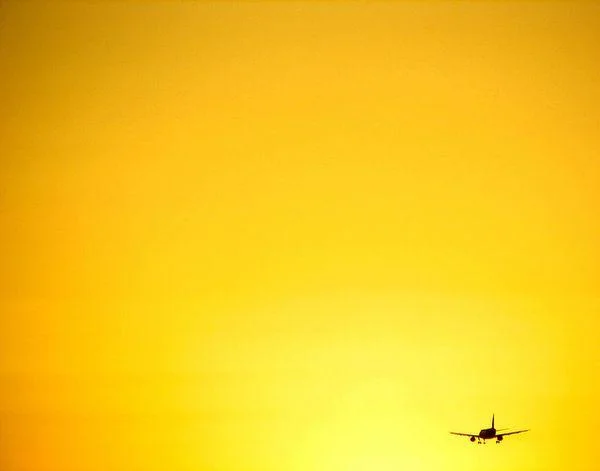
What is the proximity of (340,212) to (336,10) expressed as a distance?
86 cm

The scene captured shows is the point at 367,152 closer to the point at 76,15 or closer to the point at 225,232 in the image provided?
the point at 225,232

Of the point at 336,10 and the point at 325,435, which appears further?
the point at 336,10

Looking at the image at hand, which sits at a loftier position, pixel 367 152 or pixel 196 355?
pixel 367 152

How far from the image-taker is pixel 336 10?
318cm

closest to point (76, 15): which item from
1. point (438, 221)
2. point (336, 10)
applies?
point (336, 10)

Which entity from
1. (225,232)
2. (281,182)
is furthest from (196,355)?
(281,182)

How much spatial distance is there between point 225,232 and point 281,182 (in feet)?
1.01

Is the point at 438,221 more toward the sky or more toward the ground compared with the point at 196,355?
more toward the sky

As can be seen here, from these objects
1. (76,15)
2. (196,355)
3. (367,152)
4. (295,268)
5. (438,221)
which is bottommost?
(196,355)

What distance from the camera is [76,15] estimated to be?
10.4 ft

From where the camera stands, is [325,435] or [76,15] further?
[76,15]

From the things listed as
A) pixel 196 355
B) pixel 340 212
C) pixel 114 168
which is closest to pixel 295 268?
pixel 340 212

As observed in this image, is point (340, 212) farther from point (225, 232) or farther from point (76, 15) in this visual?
point (76, 15)

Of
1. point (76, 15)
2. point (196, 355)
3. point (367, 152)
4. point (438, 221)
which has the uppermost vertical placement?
point (76, 15)
